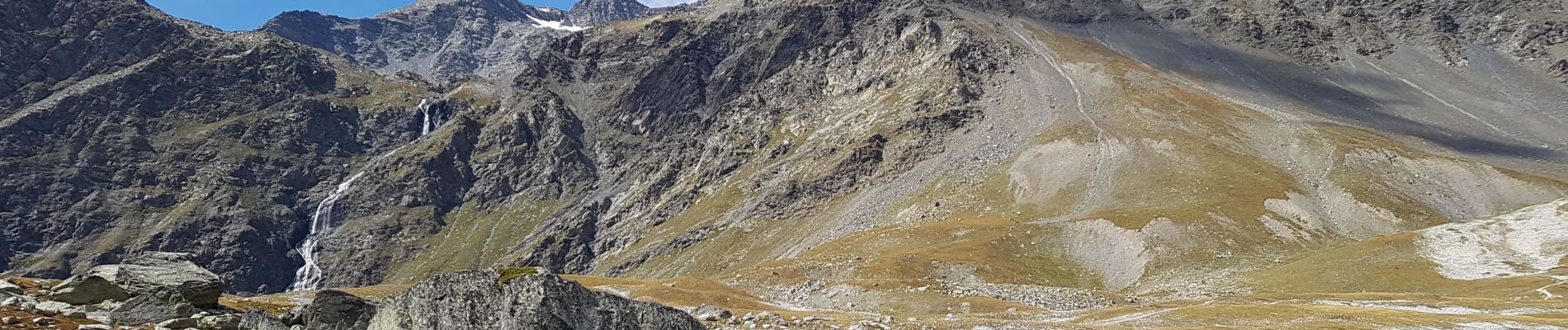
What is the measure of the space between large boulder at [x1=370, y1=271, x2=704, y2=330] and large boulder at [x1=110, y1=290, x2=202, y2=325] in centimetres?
891

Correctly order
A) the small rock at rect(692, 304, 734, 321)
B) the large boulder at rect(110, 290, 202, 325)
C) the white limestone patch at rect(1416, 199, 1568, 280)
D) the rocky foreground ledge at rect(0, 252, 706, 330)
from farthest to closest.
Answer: the white limestone patch at rect(1416, 199, 1568, 280)
the small rock at rect(692, 304, 734, 321)
the large boulder at rect(110, 290, 202, 325)
the rocky foreground ledge at rect(0, 252, 706, 330)

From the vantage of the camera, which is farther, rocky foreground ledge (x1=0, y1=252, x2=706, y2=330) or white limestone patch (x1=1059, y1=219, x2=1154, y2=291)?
white limestone patch (x1=1059, y1=219, x2=1154, y2=291)

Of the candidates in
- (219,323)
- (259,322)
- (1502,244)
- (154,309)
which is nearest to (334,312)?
(259,322)

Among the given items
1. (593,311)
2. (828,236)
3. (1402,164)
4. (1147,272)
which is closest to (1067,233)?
(1147,272)

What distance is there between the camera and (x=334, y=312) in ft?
66.9

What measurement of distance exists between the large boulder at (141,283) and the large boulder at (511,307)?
390 inches

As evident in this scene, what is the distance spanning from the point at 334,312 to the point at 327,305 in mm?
265

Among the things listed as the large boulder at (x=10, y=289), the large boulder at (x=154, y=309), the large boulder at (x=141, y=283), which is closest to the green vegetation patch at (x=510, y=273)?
the large boulder at (x=154, y=309)

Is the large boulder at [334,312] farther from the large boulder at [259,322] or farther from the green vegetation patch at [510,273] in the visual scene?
the green vegetation patch at [510,273]

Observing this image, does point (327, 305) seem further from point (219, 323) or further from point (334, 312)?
point (219, 323)

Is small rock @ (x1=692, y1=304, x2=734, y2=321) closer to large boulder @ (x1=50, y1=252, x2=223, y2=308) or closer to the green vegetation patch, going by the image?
the green vegetation patch

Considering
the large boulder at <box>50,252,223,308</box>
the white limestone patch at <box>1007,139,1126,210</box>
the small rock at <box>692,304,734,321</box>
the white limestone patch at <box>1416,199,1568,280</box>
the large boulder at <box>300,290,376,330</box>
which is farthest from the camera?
the white limestone patch at <box>1007,139,1126,210</box>

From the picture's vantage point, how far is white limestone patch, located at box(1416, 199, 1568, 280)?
6040cm

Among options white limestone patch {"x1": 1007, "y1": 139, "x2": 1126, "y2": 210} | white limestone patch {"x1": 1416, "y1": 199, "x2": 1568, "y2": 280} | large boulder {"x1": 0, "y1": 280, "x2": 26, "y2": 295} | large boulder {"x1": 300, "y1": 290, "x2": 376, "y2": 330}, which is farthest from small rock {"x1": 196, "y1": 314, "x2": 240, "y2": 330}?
white limestone patch {"x1": 1007, "y1": 139, "x2": 1126, "y2": 210}
